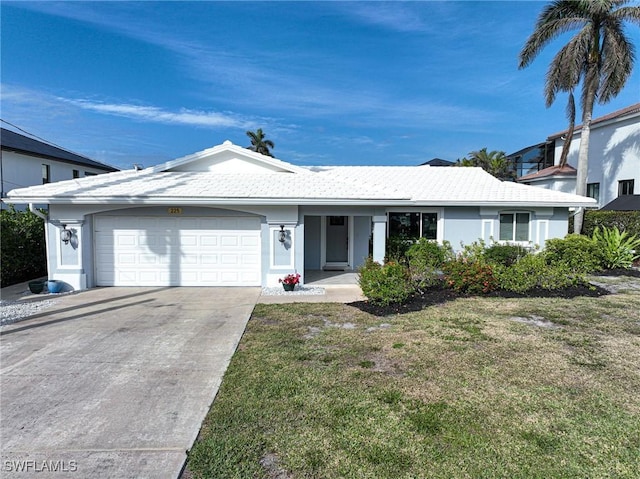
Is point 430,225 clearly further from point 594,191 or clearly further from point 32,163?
point 32,163

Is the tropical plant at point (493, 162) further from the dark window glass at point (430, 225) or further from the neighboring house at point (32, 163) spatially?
the neighboring house at point (32, 163)

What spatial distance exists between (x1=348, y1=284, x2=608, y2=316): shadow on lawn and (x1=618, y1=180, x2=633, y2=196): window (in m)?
16.2

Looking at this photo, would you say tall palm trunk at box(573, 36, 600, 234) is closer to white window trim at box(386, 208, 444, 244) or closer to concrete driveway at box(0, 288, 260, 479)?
white window trim at box(386, 208, 444, 244)

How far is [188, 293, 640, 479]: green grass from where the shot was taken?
10.8ft

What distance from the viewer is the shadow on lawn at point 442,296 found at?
8.41m

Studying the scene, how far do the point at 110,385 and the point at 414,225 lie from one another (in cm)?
1099

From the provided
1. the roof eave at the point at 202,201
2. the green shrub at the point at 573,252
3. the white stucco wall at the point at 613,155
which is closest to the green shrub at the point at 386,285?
the roof eave at the point at 202,201

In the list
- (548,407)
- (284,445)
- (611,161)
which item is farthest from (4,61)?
(611,161)

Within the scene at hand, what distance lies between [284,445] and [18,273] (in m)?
12.2

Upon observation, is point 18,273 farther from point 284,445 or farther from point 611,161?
point 611,161

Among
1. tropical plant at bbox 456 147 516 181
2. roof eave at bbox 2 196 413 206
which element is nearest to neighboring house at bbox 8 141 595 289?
roof eave at bbox 2 196 413 206

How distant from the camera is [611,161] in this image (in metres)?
23.4

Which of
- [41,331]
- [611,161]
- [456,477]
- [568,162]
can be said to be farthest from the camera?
[568,162]

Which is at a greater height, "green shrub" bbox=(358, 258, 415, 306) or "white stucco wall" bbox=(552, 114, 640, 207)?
"white stucco wall" bbox=(552, 114, 640, 207)
